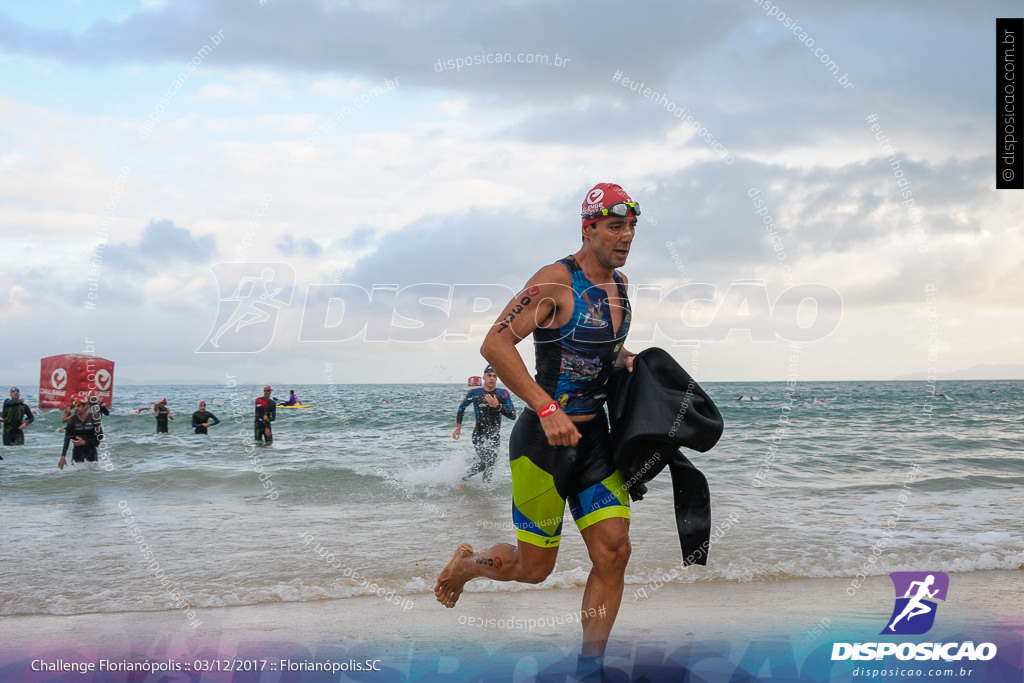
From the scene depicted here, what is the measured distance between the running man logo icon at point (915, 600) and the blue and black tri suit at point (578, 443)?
105 inches

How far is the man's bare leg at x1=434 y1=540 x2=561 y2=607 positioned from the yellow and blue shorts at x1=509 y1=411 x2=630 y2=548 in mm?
77

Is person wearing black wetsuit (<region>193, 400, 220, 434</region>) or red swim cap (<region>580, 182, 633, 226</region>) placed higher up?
red swim cap (<region>580, 182, 633, 226</region>)

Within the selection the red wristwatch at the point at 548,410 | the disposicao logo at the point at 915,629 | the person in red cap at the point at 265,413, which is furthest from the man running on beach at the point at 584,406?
the person in red cap at the point at 265,413

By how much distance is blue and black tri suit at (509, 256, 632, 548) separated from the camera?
3.97 metres

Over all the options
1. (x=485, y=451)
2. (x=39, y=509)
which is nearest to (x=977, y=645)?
(x=485, y=451)

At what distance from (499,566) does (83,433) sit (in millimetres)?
15888

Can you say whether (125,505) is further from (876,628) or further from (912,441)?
(912,441)

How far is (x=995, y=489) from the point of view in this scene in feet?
44.6

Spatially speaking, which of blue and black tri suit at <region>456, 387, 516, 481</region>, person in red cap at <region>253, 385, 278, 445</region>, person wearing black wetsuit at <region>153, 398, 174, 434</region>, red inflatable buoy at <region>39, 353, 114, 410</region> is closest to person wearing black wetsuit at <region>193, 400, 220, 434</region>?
person in red cap at <region>253, 385, 278, 445</region>

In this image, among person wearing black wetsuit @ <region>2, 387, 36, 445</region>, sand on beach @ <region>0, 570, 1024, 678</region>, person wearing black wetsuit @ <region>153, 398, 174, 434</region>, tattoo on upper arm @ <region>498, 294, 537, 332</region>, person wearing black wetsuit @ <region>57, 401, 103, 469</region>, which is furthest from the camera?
person wearing black wetsuit @ <region>153, 398, 174, 434</region>

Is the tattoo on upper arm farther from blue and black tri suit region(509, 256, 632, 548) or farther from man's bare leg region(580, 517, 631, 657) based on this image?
man's bare leg region(580, 517, 631, 657)

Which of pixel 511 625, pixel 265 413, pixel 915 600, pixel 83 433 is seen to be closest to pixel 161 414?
pixel 265 413

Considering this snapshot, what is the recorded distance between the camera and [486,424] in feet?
45.0

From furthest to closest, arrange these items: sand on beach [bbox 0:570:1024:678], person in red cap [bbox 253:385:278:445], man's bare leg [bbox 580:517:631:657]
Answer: person in red cap [bbox 253:385:278:445] < sand on beach [bbox 0:570:1024:678] < man's bare leg [bbox 580:517:631:657]
